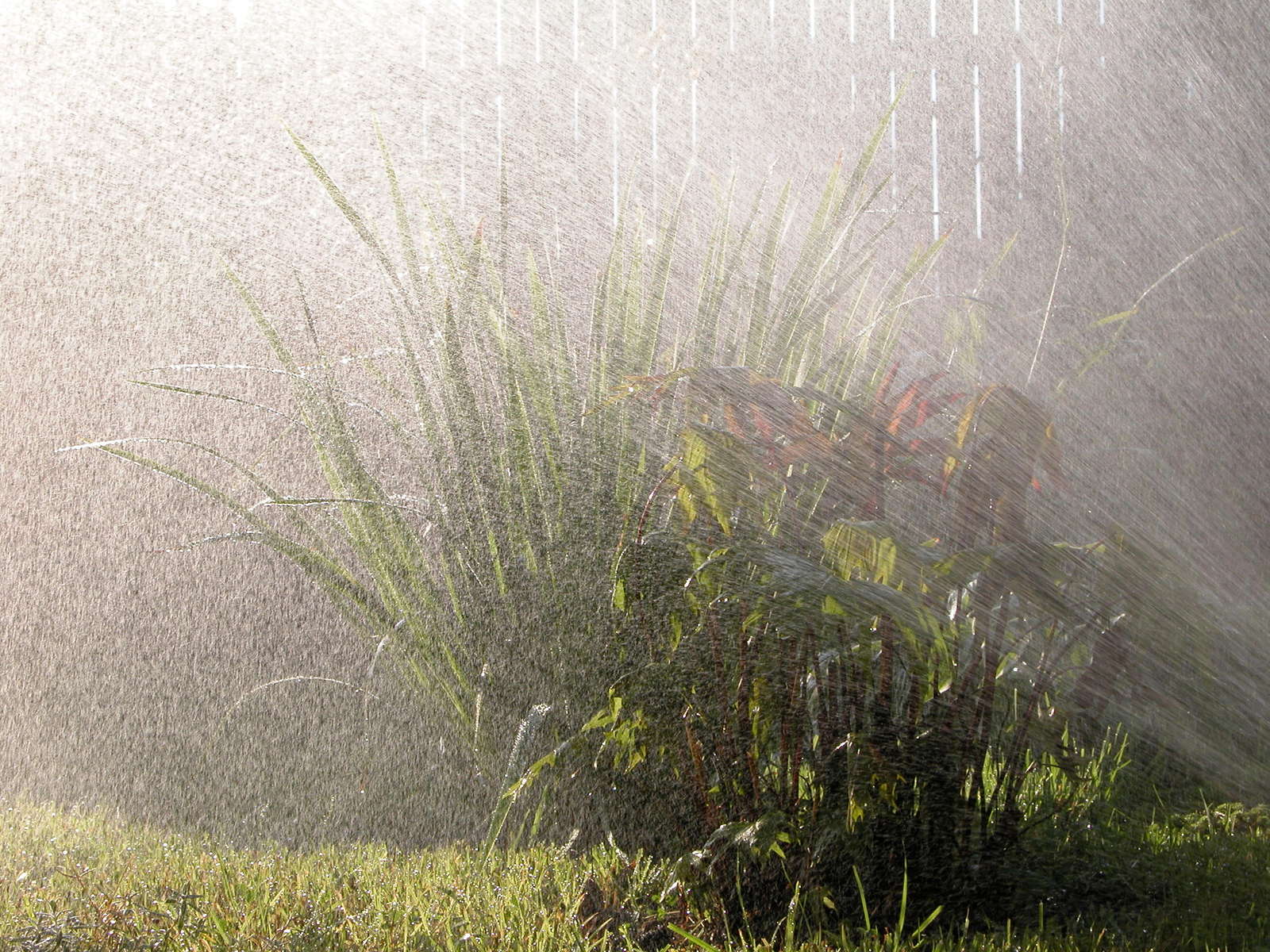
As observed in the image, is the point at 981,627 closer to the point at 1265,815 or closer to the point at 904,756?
the point at 904,756

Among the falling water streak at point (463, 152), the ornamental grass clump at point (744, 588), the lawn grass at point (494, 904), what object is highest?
the falling water streak at point (463, 152)

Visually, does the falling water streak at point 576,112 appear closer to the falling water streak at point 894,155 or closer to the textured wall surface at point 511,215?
the textured wall surface at point 511,215

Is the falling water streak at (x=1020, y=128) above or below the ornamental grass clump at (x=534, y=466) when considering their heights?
above

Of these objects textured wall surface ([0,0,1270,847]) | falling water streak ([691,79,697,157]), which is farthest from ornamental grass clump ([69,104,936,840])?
falling water streak ([691,79,697,157])

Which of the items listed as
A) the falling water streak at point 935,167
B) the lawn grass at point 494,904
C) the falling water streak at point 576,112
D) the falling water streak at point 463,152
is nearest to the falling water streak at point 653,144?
the falling water streak at point 576,112

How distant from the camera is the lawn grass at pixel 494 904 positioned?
1.19 m

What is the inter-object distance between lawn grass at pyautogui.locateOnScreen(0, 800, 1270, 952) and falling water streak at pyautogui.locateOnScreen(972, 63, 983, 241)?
57.2 inches

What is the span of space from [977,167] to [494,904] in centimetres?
211

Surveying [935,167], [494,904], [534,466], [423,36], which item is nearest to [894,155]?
[935,167]

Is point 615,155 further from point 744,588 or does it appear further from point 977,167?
point 744,588

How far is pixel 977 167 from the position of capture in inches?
106

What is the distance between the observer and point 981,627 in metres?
1.19

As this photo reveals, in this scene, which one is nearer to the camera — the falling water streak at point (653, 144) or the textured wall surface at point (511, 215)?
the textured wall surface at point (511, 215)

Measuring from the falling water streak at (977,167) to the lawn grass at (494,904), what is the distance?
1454 millimetres
